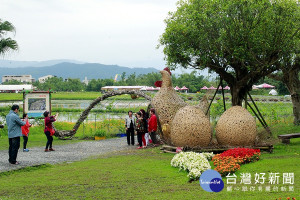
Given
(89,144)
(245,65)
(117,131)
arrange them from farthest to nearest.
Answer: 1. (117,131)
2. (89,144)
3. (245,65)

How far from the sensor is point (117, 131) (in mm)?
22516

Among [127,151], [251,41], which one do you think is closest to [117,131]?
[127,151]

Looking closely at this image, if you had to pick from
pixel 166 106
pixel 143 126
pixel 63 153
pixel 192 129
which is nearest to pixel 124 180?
pixel 192 129

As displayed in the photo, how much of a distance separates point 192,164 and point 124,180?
188 cm

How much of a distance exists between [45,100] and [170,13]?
8929mm

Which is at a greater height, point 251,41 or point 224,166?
point 251,41

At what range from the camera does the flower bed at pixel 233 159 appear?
9.80m

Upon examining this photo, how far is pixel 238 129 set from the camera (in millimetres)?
13539

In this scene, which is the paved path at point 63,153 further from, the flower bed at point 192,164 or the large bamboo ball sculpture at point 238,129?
the large bamboo ball sculpture at point 238,129

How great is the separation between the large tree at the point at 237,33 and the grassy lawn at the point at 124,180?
12.9 feet

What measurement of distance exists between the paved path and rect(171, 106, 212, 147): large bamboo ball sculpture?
3.52 meters

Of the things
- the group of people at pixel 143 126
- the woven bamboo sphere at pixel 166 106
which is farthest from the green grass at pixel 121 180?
the woven bamboo sphere at pixel 166 106

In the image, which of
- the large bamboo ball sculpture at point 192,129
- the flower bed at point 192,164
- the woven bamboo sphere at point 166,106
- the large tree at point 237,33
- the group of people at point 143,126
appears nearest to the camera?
the flower bed at point 192,164

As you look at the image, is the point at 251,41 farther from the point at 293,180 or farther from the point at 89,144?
the point at 89,144
